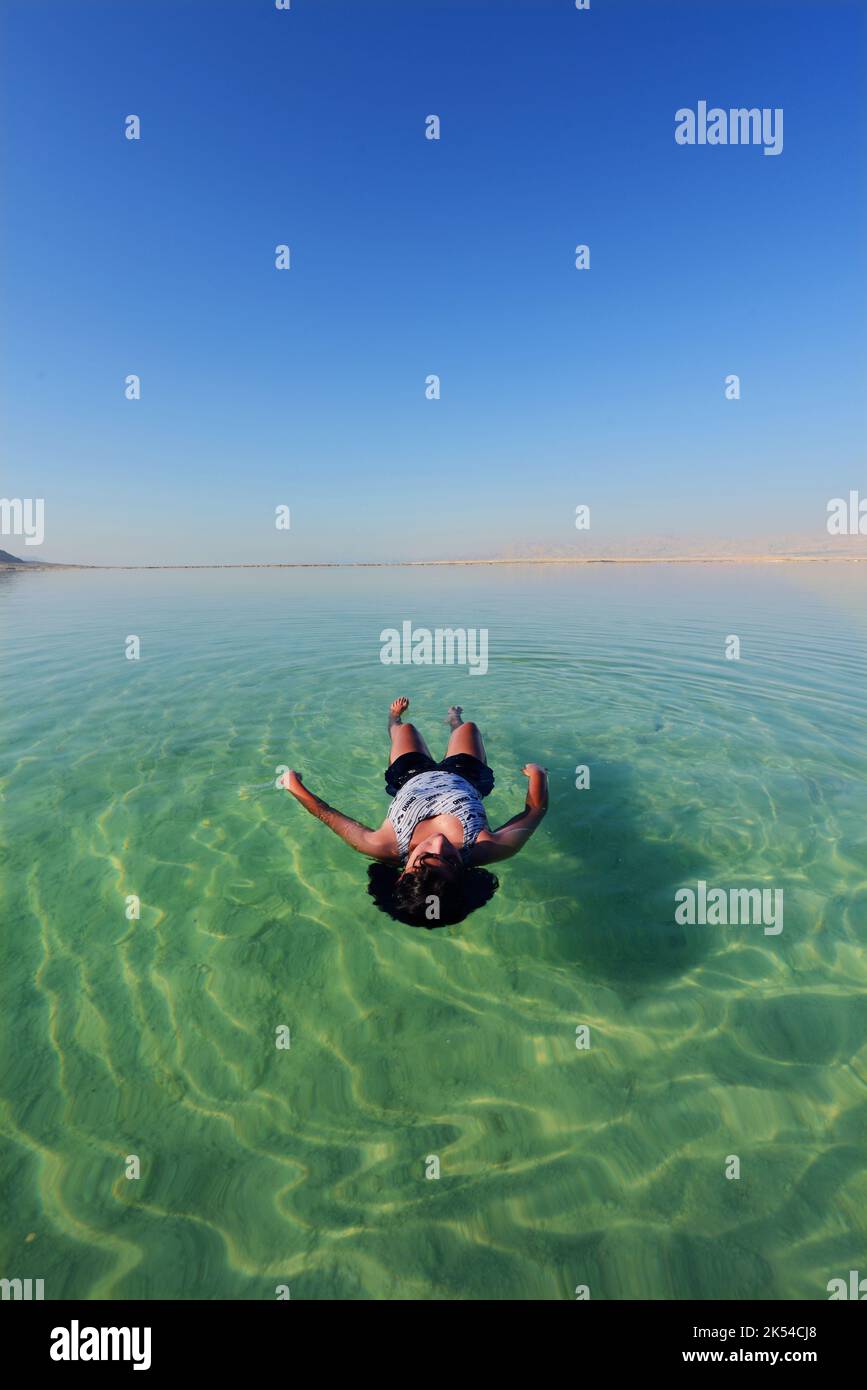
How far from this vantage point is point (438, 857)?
460cm

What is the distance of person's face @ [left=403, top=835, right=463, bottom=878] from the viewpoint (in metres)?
4.52

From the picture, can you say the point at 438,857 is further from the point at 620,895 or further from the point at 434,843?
the point at 620,895

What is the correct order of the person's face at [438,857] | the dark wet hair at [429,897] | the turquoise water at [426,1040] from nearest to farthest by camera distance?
1. the turquoise water at [426,1040]
2. the dark wet hair at [429,897]
3. the person's face at [438,857]

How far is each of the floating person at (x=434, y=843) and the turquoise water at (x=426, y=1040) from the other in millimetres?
448

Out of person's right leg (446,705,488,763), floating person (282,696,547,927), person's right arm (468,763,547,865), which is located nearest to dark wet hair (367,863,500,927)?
floating person (282,696,547,927)

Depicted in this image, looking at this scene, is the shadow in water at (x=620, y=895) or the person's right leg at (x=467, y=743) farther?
the person's right leg at (x=467, y=743)

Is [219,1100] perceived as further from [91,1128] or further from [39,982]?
[39,982]

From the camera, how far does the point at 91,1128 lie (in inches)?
137

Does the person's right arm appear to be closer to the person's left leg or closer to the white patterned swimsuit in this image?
the white patterned swimsuit

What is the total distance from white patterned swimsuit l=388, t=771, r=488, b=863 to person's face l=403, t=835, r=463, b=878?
1.49ft

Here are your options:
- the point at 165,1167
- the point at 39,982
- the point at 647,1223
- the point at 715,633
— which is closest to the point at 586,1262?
the point at 647,1223

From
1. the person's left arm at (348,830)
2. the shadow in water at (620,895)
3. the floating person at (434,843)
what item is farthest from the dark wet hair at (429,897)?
the shadow in water at (620,895)

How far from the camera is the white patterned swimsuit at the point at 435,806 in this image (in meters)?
5.45

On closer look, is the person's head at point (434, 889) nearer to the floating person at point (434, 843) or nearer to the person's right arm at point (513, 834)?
the floating person at point (434, 843)
